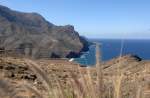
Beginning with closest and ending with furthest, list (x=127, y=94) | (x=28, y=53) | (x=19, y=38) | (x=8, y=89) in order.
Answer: (x=8, y=89)
(x=28, y=53)
(x=127, y=94)
(x=19, y=38)

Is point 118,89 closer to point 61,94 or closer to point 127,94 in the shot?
point 61,94

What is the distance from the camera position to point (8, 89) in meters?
2.38

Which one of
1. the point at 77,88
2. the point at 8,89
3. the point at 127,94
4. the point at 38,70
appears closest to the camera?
the point at 8,89

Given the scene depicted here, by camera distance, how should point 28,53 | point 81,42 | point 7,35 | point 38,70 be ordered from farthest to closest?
point 81,42, point 7,35, point 28,53, point 38,70

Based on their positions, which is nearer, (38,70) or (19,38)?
(38,70)

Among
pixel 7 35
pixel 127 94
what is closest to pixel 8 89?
pixel 127 94

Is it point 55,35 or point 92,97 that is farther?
point 55,35

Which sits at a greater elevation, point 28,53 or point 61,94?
point 28,53

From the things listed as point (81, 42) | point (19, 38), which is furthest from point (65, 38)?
point (19, 38)

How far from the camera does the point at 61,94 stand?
354cm

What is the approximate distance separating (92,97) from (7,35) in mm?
156818

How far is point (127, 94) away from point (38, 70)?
1337mm

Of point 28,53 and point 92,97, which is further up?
point 28,53

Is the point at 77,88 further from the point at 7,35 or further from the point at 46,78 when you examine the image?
the point at 7,35
